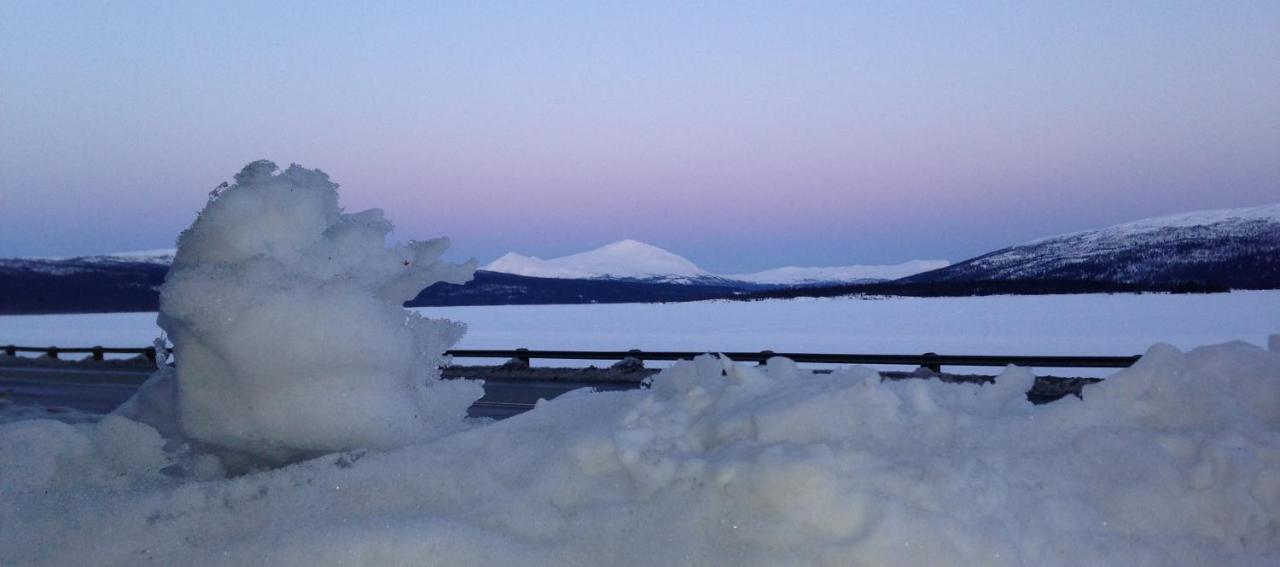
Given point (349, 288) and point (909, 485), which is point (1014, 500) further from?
point (349, 288)

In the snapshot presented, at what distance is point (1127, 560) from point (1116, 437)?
0.66 metres

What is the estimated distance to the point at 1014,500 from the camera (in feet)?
11.8

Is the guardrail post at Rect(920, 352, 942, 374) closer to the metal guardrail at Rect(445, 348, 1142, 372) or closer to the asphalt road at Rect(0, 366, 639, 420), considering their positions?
the metal guardrail at Rect(445, 348, 1142, 372)

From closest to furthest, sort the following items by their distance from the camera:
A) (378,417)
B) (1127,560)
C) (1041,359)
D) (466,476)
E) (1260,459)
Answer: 1. (1127,560)
2. (1260,459)
3. (466,476)
4. (378,417)
5. (1041,359)

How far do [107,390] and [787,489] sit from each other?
21.0 meters

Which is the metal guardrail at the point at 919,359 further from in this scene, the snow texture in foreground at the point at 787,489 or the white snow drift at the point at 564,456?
the snow texture in foreground at the point at 787,489

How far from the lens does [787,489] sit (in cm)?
358

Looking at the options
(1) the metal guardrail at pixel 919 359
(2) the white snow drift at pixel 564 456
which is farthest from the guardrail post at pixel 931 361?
(2) the white snow drift at pixel 564 456

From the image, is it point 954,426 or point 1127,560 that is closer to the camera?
point 1127,560

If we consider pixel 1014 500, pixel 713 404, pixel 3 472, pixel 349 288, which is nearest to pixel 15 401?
pixel 3 472

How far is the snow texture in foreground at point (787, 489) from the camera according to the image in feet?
11.6

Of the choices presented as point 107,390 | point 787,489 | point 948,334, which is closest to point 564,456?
point 787,489

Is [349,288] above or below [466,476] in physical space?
above

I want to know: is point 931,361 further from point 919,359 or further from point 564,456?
point 564,456
